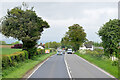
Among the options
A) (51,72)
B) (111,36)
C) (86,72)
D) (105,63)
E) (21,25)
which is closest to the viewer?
(86,72)

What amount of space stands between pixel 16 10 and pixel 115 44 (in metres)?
17.0

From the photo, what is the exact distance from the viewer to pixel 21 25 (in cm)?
3156

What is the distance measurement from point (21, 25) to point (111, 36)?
14327mm

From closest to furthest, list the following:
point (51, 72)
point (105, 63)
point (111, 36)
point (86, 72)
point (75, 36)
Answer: point (86, 72) → point (51, 72) → point (105, 63) → point (111, 36) → point (75, 36)

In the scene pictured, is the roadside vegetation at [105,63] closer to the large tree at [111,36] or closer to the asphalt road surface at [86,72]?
the asphalt road surface at [86,72]

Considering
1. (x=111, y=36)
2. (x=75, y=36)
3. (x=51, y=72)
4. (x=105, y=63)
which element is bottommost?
(x=51, y=72)

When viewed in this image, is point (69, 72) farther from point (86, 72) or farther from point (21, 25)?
point (21, 25)

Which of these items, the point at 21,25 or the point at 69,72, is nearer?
the point at 69,72

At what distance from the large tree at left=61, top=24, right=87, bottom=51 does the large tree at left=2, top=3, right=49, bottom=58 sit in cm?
5439

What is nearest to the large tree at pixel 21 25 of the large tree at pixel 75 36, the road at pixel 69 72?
the road at pixel 69 72

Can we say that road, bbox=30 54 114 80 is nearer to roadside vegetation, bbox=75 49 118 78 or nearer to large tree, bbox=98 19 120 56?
roadside vegetation, bbox=75 49 118 78

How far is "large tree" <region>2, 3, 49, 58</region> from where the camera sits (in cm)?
3166

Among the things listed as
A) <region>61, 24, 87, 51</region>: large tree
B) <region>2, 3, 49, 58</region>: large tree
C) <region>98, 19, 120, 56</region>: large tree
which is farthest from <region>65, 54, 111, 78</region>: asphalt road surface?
<region>61, 24, 87, 51</region>: large tree

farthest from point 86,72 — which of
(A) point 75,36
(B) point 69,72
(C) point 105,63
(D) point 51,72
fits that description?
(A) point 75,36
